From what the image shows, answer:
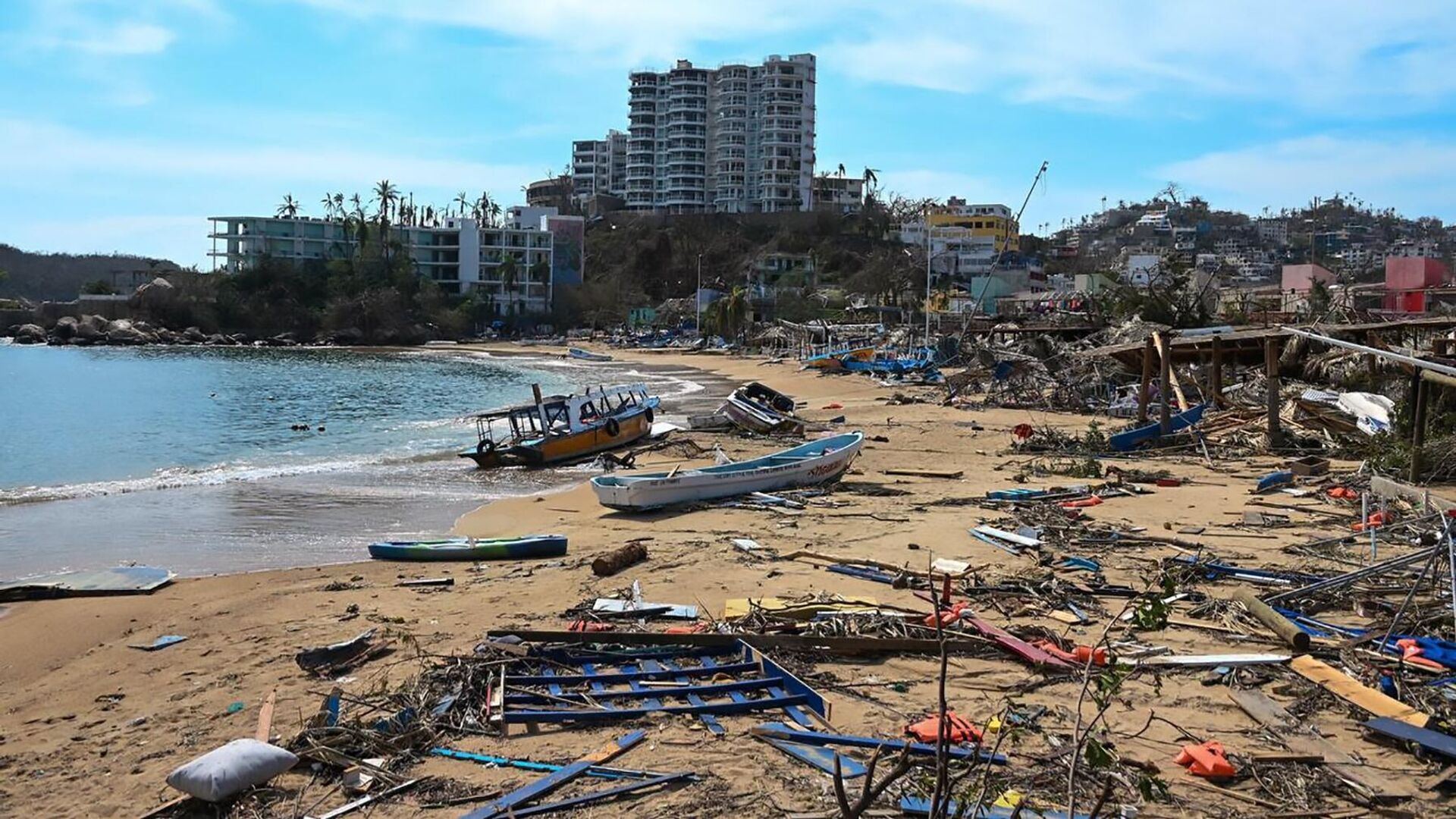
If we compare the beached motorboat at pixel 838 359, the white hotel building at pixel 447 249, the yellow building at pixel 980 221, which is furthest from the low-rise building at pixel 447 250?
the beached motorboat at pixel 838 359

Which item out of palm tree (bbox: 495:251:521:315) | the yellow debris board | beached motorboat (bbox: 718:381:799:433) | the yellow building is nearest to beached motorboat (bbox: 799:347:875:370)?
beached motorboat (bbox: 718:381:799:433)

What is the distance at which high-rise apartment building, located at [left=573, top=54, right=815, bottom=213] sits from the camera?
14075 cm

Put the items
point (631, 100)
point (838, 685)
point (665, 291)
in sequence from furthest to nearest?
point (631, 100) → point (665, 291) → point (838, 685)

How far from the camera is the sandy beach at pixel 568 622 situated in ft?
20.9

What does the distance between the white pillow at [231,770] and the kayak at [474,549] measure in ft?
23.2

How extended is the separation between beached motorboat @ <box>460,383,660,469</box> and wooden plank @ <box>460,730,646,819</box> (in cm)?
1745

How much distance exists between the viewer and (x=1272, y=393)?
20203mm

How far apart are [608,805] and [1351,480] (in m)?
14.1

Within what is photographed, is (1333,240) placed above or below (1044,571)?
above

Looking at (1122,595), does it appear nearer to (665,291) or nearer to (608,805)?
(608,805)

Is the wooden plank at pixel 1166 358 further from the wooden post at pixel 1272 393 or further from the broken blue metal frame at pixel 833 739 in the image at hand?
the broken blue metal frame at pixel 833 739

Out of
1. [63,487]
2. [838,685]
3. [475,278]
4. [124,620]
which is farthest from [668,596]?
[475,278]

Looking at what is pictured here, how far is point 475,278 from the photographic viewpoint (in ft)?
372

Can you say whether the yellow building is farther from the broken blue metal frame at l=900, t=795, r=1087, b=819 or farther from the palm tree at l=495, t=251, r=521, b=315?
the broken blue metal frame at l=900, t=795, r=1087, b=819
